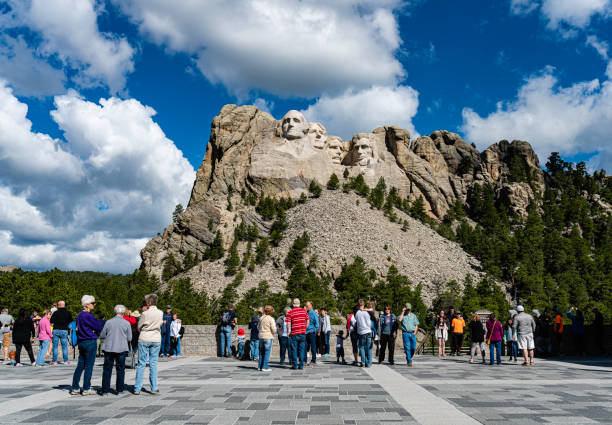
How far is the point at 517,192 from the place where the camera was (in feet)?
338

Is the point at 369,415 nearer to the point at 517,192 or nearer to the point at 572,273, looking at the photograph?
the point at 572,273

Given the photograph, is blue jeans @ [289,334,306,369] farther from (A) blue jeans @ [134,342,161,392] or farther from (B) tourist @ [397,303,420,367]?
(A) blue jeans @ [134,342,161,392]

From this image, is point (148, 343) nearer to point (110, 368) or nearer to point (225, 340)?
point (110, 368)

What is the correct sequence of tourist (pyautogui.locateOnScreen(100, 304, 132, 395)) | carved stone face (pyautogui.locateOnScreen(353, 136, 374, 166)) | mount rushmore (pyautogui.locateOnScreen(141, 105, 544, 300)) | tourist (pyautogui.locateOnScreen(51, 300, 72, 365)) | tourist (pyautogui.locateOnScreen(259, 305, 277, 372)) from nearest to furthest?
tourist (pyautogui.locateOnScreen(100, 304, 132, 395)) < tourist (pyautogui.locateOnScreen(259, 305, 277, 372)) < tourist (pyautogui.locateOnScreen(51, 300, 72, 365)) < mount rushmore (pyautogui.locateOnScreen(141, 105, 544, 300)) < carved stone face (pyautogui.locateOnScreen(353, 136, 374, 166))

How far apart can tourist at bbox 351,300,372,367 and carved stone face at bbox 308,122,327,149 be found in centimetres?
8575

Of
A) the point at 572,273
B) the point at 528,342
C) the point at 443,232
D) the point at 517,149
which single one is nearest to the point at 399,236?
the point at 443,232

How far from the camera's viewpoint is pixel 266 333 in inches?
532

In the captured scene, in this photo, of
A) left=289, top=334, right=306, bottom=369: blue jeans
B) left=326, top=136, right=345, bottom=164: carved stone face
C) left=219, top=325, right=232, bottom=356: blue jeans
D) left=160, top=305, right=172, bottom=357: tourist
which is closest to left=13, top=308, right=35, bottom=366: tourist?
left=160, top=305, right=172, bottom=357: tourist

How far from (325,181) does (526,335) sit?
266 feet

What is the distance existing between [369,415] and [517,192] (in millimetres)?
106765

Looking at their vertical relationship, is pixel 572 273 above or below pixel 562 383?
above

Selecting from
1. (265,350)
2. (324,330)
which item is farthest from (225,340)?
(265,350)

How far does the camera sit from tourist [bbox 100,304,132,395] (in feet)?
30.9

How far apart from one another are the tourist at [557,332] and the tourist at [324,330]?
9132mm
